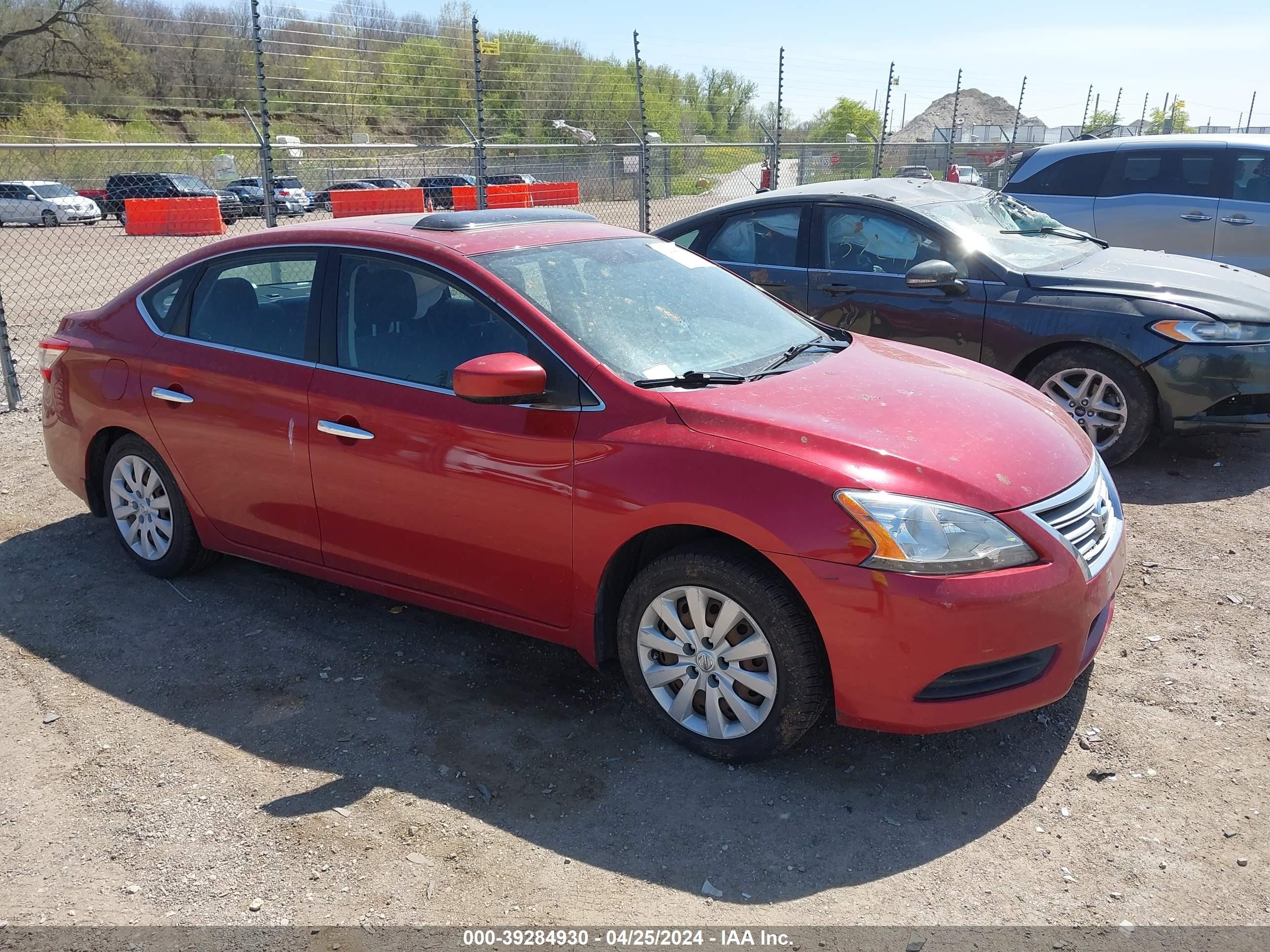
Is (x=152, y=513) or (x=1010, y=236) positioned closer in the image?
(x=152, y=513)

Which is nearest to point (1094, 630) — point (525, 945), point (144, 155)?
point (525, 945)

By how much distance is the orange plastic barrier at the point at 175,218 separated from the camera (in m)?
20.4

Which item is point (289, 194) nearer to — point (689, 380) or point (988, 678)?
point (689, 380)

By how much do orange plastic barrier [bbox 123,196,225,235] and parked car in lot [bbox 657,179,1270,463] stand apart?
1625 cm

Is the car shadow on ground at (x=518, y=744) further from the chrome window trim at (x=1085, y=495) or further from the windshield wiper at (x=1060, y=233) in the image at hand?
the windshield wiper at (x=1060, y=233)

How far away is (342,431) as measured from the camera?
3.84m

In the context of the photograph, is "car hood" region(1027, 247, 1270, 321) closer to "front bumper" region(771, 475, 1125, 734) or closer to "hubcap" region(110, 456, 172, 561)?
"front bumper" region(771, 475, 1125, 734)

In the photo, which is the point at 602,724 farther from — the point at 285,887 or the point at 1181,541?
the point at 1181,541

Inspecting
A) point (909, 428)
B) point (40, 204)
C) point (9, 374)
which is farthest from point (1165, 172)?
point (40, 204)

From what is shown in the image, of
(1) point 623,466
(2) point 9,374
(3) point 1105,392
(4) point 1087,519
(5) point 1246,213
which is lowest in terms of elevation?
(2) point 9,374

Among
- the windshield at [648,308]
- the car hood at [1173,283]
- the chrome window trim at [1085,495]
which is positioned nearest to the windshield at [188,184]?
the car hood at [1173,283]

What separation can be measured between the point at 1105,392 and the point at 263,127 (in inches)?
275

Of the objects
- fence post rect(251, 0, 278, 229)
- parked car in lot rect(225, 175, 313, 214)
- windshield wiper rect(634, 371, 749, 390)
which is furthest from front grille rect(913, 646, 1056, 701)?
parked car in lot rect(225, 175, 313, 214)

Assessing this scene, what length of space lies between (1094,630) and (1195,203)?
7903mm
